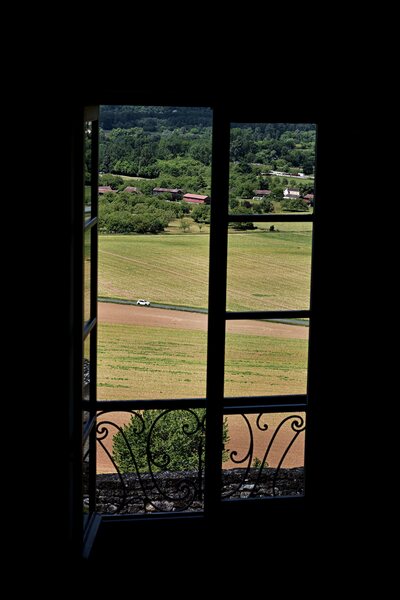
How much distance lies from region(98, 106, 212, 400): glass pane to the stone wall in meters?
12.8

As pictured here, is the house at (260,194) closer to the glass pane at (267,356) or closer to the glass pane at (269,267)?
the glass pane at (269,267)

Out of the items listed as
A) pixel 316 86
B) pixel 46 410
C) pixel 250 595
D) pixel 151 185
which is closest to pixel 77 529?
pixel 46 410

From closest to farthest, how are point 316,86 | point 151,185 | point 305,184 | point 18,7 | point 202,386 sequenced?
point 18,7
point 316,86
point 305,184
point 151,185
point 202,386

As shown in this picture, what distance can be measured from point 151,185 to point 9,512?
20.6 meters

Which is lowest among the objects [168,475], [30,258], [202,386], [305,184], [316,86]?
[202,386]

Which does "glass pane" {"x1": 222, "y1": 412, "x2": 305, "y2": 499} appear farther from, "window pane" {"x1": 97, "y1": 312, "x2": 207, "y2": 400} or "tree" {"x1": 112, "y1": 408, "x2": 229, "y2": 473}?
"window pane" {"x1": 97, "y1": 312, "x2": 207, "y2": 400}

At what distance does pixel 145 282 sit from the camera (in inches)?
956

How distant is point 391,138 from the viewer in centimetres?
314

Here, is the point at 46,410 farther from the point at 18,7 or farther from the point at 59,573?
the point at 18,7

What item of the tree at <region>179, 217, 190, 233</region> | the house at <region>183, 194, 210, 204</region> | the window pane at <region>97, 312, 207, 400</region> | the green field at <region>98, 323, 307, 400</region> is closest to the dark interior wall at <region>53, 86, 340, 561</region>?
the house at <region>183, 194, 210, 204</region>

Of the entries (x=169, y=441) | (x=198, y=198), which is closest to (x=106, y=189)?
(x=198, y=198)

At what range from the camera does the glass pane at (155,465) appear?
15.9ft

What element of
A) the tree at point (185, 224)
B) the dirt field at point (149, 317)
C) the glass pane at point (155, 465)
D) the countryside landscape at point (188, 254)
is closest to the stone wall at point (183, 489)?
the glass pane at point (155, 465)

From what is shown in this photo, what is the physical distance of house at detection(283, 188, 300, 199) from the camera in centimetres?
331
